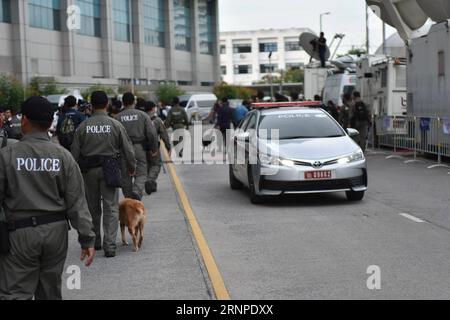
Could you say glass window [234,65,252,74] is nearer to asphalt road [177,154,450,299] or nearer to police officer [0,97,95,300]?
asphalt road [177,154,450,299]

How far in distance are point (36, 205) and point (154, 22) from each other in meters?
74.8

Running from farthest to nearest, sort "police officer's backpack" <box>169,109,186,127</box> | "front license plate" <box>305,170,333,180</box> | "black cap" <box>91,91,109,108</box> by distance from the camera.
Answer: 1. "police officer's backpack" <box>169,109,186,127</box>
2. "front license plate" <box>305,170,333,180</box>
3. "black cap" <box>91,91,109,108</box>

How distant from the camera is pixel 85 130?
9.17m

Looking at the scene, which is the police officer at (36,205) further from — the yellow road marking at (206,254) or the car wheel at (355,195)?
the car wheel at (355,195)

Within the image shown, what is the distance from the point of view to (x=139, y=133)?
42.8ft

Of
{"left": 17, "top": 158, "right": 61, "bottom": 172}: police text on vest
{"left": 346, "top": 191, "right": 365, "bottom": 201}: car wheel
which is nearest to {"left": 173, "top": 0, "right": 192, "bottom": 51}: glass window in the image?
{"left": 346, "top": 191, "right": 365, "bottom": 201}: car wheel

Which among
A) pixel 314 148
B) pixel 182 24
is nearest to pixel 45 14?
pixel 182 24

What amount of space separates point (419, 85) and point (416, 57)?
2.67ft

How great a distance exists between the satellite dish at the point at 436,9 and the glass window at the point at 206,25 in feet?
229

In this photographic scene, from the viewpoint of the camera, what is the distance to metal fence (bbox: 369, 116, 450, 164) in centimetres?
1931

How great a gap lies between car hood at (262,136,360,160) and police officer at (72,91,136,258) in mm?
4036

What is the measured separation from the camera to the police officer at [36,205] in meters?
5.17

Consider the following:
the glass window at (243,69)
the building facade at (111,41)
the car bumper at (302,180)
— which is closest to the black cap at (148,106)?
the car bumper at (302,180)
